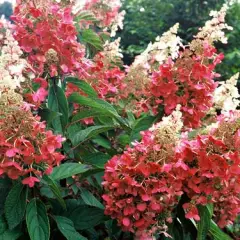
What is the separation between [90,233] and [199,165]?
0.63 meters

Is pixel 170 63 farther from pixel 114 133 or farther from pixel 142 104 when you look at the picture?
pixel 114 133

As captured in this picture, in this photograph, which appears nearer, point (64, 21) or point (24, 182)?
point (24, 182)

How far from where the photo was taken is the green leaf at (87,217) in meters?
1.50

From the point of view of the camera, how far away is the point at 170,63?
5.45 ft

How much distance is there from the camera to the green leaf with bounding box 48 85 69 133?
5.39 ft

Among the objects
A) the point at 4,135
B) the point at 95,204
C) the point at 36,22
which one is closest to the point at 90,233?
the point at 95,204

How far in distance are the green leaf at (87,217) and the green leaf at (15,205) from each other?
0.22 meters

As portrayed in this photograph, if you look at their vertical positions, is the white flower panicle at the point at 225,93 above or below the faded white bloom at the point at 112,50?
below

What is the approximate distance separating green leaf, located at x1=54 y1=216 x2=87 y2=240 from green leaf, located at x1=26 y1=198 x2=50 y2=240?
82 mm

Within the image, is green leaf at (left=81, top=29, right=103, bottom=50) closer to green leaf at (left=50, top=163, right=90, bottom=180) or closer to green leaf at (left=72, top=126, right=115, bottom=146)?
green leaf at (left=72, top=126, right=115, bottom=146)

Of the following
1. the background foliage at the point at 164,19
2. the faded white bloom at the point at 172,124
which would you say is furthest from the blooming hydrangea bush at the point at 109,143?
the background foliage at the point at 164,19

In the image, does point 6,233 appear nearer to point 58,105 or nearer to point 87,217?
point 87,217

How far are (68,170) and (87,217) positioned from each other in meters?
0.19

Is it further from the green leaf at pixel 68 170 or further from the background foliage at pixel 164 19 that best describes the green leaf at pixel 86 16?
the background foliage at pixel 164 19
